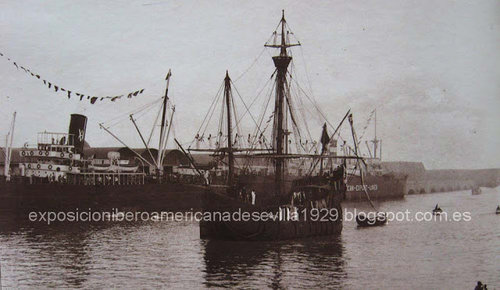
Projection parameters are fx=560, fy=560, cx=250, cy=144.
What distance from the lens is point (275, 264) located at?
121 ft

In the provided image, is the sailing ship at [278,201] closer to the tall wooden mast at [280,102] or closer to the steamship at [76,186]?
the tall wooden mast at [280,102]

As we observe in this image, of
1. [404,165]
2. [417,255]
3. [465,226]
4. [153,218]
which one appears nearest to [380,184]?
[404,165]

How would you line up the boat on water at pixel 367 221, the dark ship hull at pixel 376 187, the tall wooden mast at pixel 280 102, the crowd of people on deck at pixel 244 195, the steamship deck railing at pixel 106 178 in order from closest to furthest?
the crowd of people on deck at pixel 244 195 < the tall wooden mast at pixel 280 102 < the boat on water at pixel 367 221 < the steamship deck railing at pixel 106 178 < the dark ship hull at pixel 376 187

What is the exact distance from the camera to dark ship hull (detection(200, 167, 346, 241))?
44219 mm

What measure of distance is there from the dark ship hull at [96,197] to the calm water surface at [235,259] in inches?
239

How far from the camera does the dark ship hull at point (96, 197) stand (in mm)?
61656

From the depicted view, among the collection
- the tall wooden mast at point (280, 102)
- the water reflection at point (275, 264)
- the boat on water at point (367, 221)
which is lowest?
the water reflection at point (275, 264)

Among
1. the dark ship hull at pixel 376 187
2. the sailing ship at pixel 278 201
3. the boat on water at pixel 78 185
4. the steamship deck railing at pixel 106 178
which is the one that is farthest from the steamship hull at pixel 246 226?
the dark ship hull at pixel 376 187

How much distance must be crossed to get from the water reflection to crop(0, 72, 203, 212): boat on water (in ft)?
55.9

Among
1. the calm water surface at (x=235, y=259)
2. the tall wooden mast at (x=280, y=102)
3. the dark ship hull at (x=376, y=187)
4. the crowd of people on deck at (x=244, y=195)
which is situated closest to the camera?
the calm water surface at (x=235, y=259)

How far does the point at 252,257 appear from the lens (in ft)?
129

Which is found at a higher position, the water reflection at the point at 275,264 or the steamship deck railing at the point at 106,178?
the steamship deck railing at the point at 106,178

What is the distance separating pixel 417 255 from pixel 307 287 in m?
14.1

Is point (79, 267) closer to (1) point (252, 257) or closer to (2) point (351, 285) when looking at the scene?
(1) point (252, 257)
